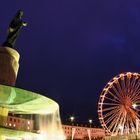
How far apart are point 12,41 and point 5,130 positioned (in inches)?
186

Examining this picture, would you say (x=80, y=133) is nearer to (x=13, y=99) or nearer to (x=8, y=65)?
(x=8, y=65)

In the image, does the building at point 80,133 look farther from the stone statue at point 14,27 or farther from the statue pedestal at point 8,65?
the statue pedestal at point 8,65

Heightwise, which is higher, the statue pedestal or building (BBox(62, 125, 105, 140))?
building (BBox(62, 125, 105, 140))

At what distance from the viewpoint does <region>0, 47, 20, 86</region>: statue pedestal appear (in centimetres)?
1455

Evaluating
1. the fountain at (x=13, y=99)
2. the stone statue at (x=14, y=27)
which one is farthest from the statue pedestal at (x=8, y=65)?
the stone statue at (x=14, y=27)

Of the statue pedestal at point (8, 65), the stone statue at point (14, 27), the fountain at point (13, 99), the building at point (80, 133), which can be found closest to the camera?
the fountain at point (13, 99)

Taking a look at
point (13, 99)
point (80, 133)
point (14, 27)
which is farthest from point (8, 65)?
point (80, 133)

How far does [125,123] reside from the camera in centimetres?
3903

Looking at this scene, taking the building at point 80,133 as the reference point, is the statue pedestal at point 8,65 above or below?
below

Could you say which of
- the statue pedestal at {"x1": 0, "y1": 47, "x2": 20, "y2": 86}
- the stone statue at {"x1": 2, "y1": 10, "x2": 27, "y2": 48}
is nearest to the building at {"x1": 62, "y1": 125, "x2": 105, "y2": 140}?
the stone statue at {"x1": 2, "y1": 10, "x2": 27, "y2": 48}

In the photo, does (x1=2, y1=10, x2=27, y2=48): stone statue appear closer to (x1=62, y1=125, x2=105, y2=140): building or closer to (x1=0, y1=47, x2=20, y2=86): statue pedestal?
(x1=0, y1=47, x2=20, y2=86): statue pedestal

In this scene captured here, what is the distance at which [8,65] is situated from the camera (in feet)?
A: 48.6

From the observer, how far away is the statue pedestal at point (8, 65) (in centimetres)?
1455

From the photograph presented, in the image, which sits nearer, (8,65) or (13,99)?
(13,99)
